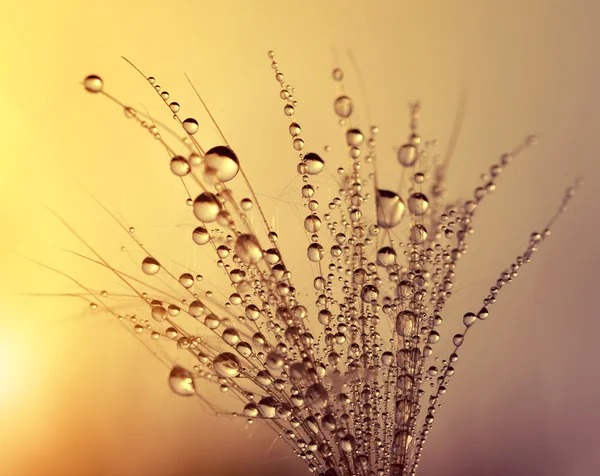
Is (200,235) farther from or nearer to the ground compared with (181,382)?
farther from the ground

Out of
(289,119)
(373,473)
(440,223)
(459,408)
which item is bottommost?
(373,473)

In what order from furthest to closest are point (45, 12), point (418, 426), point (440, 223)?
point (418, 426) < point (45, 12) < point (440, 223)

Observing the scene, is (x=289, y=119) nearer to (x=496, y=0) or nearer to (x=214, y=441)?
(x=496, y=0)

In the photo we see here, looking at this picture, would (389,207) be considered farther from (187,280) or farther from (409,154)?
(187,280)

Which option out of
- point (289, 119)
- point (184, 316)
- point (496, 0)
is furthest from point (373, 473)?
point (496, 0)

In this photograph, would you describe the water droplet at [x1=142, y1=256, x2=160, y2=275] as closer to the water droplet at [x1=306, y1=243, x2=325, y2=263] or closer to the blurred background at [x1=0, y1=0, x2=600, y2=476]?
the water droplet at [x1=306, y1=243, x2=325, y2=263]

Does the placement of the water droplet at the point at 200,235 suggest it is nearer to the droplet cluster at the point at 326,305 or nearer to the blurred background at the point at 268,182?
the droplet cluster at the point at 326,305

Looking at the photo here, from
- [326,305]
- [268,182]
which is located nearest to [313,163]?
[326,305]
